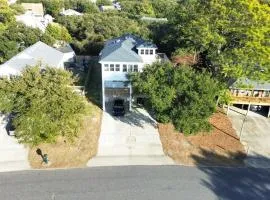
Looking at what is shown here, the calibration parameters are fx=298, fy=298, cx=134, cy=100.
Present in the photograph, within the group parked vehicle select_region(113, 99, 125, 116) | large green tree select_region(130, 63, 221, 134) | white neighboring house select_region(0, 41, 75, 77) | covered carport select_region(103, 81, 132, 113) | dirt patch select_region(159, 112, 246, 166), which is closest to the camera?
dirt patch select_region(159, 112, 246, 166)

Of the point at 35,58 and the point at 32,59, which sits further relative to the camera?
the point at 35,58

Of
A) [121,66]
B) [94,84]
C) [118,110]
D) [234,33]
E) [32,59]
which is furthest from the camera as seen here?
[94,84]

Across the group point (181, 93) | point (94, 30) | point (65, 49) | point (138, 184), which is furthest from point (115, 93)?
point (94, 30)

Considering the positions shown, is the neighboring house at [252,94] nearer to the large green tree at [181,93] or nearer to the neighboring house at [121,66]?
the large green tree at [181,93]

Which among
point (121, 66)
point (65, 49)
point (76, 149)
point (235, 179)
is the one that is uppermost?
point (65, 49)

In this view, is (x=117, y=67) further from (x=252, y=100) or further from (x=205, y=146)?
(x=252, y=100)

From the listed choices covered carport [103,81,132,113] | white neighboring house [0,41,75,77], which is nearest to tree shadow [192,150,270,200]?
covered carport [103,81,132,113]

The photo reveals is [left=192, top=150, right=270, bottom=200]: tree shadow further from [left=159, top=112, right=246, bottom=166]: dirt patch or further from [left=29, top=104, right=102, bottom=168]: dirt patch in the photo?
[left=29, top=104, right=102, bottom=168]: dirt patch
